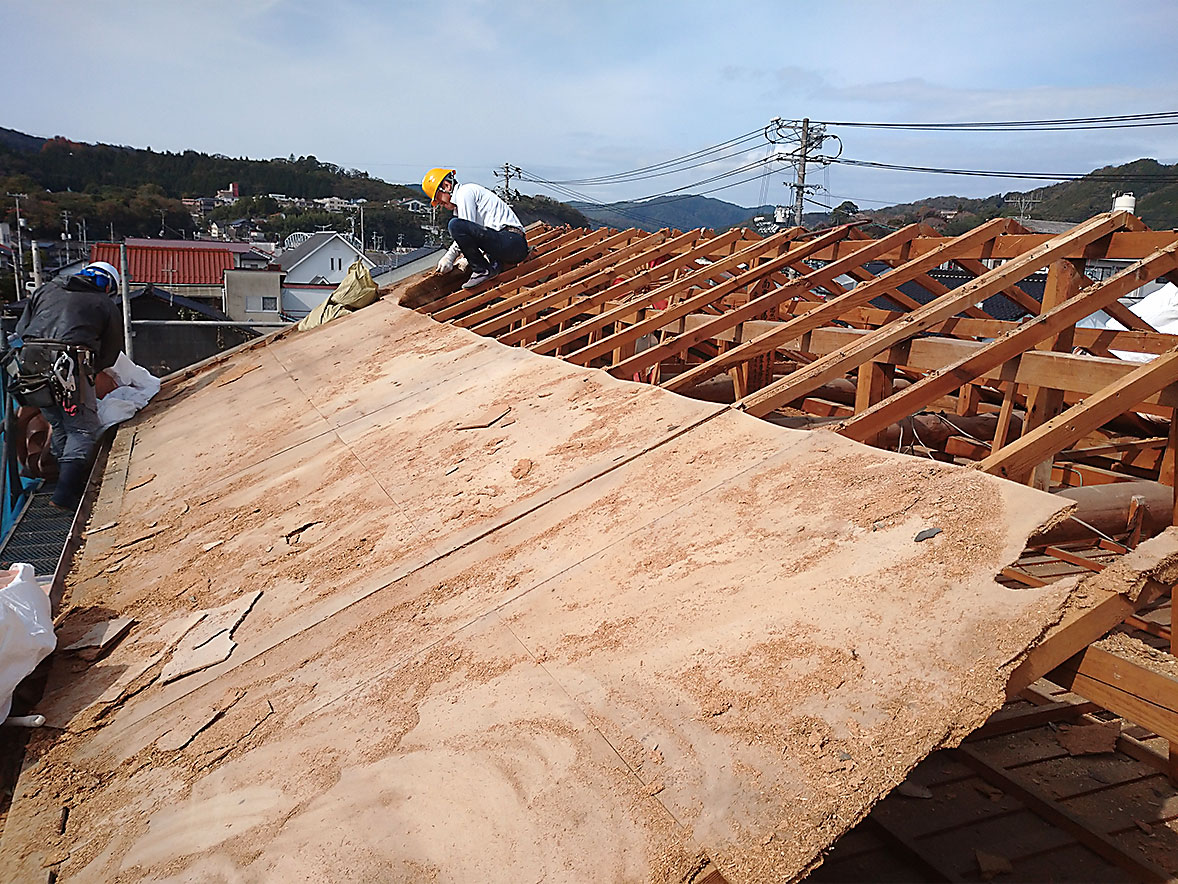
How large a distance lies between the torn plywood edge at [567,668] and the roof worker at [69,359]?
2.93m

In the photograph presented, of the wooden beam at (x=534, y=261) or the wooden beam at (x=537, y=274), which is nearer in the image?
A: the wooden beam at (x=537, y=274)

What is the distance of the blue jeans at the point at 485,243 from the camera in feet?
24.9

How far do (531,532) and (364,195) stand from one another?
10796cm

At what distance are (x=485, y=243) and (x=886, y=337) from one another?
511 cm

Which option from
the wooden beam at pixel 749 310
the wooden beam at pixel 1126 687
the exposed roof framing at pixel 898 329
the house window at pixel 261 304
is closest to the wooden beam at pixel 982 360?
the exposed roof framing at pixel 898 329

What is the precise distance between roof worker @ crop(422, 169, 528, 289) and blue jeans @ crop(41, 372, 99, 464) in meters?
3.30

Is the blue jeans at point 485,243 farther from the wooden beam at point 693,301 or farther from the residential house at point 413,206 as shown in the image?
the residential house at point 413,206

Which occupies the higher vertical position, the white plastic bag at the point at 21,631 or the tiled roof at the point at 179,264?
the tiled roof at the point at 179,264

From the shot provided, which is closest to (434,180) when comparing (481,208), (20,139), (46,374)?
(481,208)

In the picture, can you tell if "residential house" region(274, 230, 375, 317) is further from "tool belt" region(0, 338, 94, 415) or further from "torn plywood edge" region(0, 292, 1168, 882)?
"torn plywood edge" region(0, 292, 1168, 882)

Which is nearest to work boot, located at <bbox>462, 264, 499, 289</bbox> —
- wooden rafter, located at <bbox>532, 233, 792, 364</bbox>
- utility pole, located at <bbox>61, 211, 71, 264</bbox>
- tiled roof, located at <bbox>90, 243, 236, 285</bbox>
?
wooden rafter, located at <bbox>532, 233, 792, 364</bbox>

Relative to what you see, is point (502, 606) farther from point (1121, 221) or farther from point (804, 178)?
point (804, 178)

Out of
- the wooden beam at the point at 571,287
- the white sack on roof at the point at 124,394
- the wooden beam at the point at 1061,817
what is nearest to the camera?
the wooden beam at the point at 1061,817

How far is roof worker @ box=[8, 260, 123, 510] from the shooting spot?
6051mm
